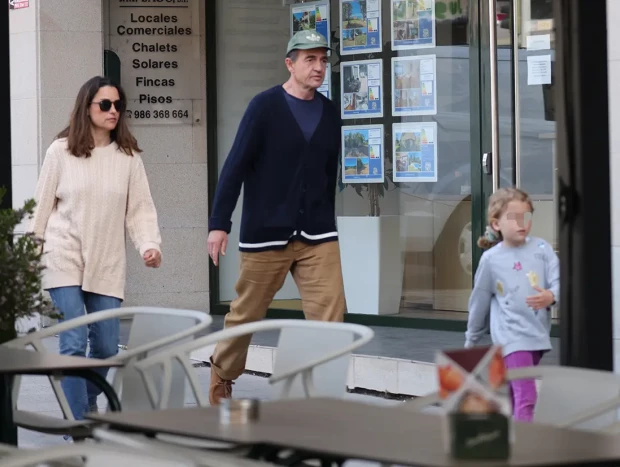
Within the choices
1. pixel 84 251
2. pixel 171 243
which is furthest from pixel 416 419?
pixel 171 243

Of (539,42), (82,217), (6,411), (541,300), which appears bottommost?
(6,411)

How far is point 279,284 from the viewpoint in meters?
6.96

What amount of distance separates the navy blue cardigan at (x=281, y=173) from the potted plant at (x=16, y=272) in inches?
76.7

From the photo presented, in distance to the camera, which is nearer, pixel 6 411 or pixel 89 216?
pixel 6 411

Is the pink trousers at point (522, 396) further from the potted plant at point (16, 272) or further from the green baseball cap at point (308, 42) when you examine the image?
the potted plant at point (16, 272)

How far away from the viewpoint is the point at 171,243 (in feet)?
38.6

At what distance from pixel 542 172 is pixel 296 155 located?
2979 mm

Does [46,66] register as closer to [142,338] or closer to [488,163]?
[488,163]

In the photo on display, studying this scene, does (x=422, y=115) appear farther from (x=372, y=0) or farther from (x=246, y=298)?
(x=246, y=298)

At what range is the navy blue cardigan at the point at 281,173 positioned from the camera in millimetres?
6820

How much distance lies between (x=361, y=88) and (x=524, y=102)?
1.56m

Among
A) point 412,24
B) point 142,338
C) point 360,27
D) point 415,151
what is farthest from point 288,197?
point 360,27

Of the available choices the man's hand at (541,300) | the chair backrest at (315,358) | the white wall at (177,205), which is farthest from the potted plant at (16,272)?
the white wall at (177,205)

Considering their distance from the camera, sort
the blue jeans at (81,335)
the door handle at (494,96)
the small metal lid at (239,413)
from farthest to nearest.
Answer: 1. the door handle at (494,96)
2. the blue jeans at (81,335)
3. the small metal lid at (239,413)
